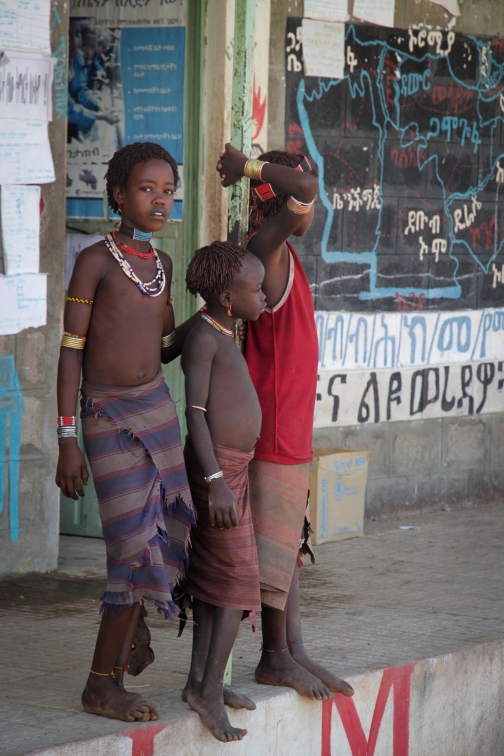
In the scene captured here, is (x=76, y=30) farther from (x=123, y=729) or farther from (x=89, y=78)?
(x=123, y=729)

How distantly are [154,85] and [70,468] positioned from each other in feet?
10.9

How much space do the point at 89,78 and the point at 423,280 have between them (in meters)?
2.50

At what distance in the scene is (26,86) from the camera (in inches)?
215

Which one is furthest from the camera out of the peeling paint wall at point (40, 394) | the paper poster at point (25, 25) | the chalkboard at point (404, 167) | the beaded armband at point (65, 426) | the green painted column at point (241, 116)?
the chalkboard at point (404, 167)

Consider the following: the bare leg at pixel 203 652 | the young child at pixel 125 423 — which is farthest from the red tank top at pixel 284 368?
the bare leg at pixel 203 652

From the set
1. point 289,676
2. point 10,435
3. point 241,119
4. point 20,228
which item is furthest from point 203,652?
point 20,228

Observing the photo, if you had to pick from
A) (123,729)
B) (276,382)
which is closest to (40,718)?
(123,729)

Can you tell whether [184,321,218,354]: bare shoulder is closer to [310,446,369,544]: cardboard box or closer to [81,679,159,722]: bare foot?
[81,679,159,722]: bare foot

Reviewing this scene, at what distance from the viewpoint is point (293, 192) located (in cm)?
363

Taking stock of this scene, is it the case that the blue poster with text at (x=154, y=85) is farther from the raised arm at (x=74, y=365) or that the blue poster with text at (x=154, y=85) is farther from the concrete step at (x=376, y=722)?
the concrete step at (x=376, y=722)

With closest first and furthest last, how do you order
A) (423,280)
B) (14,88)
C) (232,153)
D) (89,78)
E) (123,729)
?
(123,729)
(232,153)
(14,88)
(89,78)
(423,280)

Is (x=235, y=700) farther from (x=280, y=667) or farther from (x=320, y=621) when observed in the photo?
(x=320, y=621)

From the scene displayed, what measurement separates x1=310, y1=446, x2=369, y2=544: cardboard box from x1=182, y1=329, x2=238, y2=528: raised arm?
2.95 meters

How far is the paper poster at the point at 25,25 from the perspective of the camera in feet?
17.6
